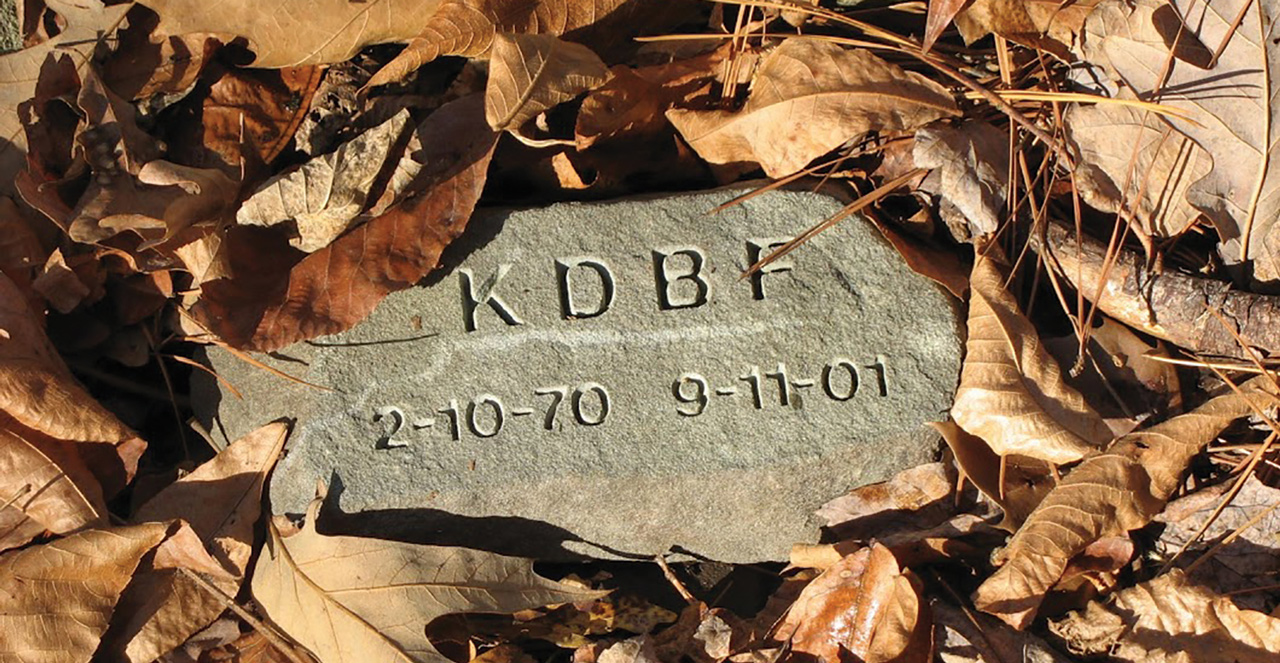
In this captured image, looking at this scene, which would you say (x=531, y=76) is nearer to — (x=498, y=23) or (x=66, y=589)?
(x=498, y=23)

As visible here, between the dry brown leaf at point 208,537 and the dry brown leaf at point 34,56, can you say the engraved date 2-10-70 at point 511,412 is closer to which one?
the dry brown leaf at point 208,537

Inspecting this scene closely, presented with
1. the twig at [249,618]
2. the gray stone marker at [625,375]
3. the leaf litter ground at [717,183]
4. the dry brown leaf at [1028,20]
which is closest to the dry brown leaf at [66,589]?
the leaf litter ground at [717,183]

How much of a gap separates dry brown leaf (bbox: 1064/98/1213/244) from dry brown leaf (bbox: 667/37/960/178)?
1.09 ft

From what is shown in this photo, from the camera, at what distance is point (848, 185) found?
2.61 m

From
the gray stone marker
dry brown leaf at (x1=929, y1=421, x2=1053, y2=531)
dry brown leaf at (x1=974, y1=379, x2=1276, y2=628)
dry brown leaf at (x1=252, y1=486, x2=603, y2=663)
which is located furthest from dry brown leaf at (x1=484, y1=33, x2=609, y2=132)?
dry brown leaf at (x1=974, y1=379, x2=1276, y2=628)

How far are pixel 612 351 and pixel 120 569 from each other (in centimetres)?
124

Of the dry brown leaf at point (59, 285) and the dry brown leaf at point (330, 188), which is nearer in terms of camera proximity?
the dry brown leaf at point (330, 188)

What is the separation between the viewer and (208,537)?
8.32ft

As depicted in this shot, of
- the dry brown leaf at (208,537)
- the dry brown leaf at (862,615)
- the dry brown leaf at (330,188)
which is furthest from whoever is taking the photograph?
the dry brown leaf at (208,537)

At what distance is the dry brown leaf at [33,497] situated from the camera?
2449mm

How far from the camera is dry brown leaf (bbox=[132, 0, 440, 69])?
244cm

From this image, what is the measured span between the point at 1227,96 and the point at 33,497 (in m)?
2.83

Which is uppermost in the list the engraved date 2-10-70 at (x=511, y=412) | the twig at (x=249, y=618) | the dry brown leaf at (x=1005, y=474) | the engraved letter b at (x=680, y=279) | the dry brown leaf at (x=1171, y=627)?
the engraved letter b at (x=680, y=279)

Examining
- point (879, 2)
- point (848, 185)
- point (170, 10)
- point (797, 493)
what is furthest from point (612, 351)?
point (170, 10)
